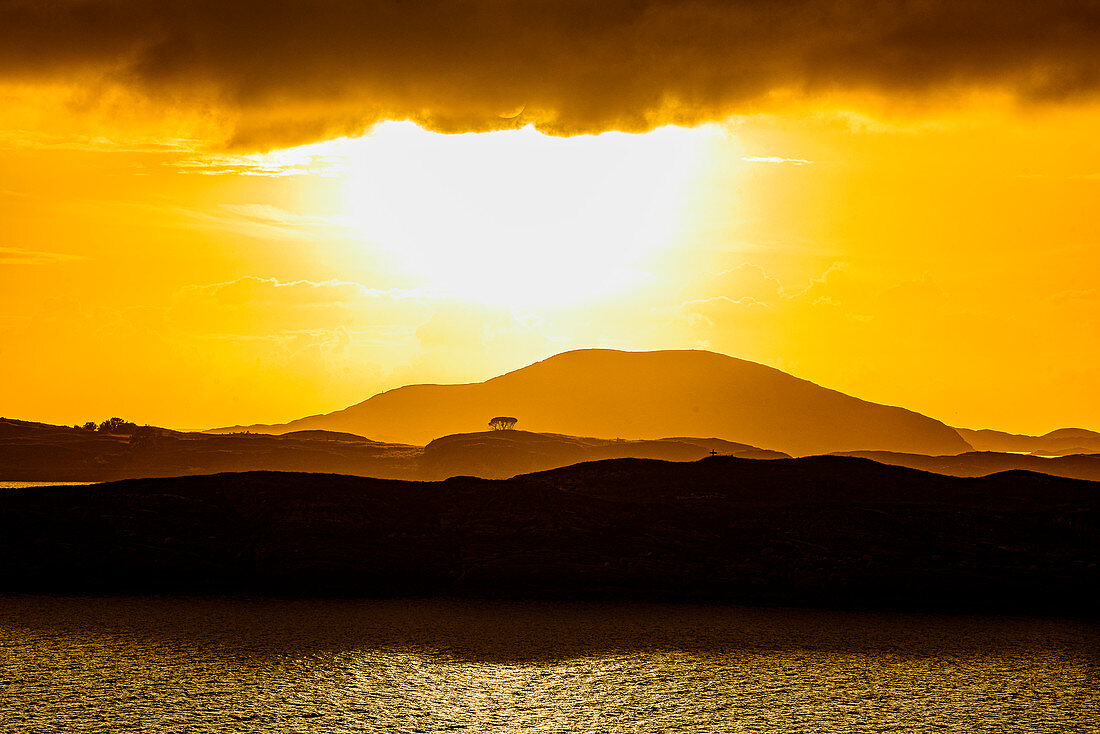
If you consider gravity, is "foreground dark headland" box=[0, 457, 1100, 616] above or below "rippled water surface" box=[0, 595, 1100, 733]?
above

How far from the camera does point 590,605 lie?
25828mm

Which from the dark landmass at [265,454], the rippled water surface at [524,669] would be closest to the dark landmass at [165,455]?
the dark landmass at [265,454]

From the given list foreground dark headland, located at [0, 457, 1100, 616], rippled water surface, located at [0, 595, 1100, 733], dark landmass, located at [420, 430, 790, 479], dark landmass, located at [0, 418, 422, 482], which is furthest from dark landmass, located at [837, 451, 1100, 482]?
rippled water surface, located at [0, 595, 1100, 733]

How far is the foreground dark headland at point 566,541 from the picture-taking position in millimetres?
27062

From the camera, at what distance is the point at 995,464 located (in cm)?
14275

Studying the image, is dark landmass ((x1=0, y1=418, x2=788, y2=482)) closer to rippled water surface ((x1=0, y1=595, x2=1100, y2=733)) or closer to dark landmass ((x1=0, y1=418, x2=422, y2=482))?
dark landmass ((x1=0, y1=418, x2=422, y2=482))

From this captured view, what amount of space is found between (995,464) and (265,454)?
11096 cm

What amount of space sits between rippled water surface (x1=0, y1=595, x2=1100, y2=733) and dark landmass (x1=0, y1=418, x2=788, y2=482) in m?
Answer: 97.3

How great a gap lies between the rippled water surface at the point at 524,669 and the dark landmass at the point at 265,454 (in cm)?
9730

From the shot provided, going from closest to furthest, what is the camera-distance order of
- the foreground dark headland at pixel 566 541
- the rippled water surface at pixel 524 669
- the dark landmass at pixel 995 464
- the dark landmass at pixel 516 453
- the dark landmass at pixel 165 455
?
the rippled water surface at pixel 524 669
the foreground dark headland at pixel 566 541
the dark landmass at pixel 995 464
the dark landmass at pixel 165 455
the dark landmass at pixel 516 453

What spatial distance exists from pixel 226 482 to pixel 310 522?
4.70 metres

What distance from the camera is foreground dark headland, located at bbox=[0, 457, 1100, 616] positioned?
27062mm

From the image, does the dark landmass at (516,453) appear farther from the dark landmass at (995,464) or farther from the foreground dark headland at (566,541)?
the foreground dark headland at (566,541)

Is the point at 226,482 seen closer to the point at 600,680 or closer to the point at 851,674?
the point at 600,680
